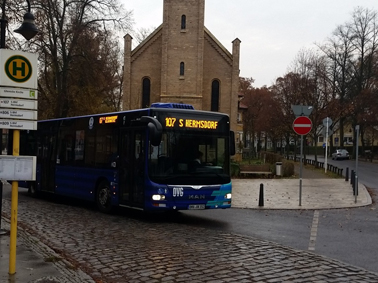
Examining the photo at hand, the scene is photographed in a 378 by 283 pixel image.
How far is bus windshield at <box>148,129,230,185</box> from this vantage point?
12.2 meters

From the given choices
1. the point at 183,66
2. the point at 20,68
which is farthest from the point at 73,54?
the point at 20,68

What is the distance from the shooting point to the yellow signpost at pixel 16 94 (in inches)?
250

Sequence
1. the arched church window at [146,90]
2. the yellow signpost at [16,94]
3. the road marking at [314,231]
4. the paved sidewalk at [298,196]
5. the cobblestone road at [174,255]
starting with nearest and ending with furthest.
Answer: the yellow signpost at [16,94]
the cobblestone road at [174,255]
the road marking at [314,231]
the paved sidewalk at [298,196]
the arched church window at [146,90]

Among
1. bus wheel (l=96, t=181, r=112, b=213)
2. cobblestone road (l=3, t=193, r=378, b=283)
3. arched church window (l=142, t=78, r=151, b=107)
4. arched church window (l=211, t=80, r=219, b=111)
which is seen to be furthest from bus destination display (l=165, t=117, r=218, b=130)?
arched church window (l=142, t=78, r=151, b=107)

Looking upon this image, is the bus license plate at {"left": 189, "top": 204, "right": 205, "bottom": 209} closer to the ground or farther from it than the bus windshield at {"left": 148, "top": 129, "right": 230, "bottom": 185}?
closer to the ground

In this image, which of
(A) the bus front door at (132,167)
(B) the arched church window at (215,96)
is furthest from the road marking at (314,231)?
(B) the arched church window at (215,96)

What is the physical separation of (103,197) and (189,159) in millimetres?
3330

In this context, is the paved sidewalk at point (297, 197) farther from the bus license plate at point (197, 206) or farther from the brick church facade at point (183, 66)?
the brick church facade at point (183, 66)

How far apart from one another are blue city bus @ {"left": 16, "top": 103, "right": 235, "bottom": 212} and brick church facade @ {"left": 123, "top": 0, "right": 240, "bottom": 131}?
33.6 m

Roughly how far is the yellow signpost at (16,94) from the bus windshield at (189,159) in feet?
19.3

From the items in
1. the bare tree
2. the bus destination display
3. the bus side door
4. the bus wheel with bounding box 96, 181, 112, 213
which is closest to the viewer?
the bus destination display

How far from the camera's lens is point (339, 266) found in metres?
7.68

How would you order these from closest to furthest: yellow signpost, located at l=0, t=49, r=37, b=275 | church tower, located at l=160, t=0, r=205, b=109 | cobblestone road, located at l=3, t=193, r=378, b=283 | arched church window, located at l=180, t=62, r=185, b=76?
yellow signpost, located at l=0, t=49, r=37, b=275 → cobblestone road, located at l=3, t=193, r=378, b=283 → church tower, located at l=160, t=0, r=205, b=109 → arched church window, located at l=180, t=62, r=185, b=76

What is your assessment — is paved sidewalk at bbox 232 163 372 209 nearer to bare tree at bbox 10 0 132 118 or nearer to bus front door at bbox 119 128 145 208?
bus front door at bbox 119 128 145 208
